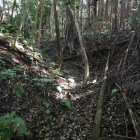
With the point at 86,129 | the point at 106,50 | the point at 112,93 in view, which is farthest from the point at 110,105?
the point at 106,50

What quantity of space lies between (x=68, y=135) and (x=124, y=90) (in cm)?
220

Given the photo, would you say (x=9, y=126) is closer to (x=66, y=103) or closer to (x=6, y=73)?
(x=6, y=73)

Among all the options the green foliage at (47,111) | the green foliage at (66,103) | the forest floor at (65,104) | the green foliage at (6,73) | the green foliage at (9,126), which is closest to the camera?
the green foliage at (9,126)

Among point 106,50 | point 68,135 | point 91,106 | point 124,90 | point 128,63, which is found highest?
point 106,50

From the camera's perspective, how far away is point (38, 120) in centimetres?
545

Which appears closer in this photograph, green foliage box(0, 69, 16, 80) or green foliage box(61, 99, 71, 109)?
green foliage box(0, 69, 16, 80)

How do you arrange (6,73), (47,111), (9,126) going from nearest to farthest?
1. (9,126)
2. (6,73)
3. (47,111)

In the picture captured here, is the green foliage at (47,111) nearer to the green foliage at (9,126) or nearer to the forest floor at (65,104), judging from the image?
the forest floor at (65,104)

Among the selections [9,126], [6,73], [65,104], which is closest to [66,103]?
[65,104]

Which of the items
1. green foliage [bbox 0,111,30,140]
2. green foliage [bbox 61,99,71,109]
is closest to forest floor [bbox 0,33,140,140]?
green foliage [bbox 61,99,71,109]

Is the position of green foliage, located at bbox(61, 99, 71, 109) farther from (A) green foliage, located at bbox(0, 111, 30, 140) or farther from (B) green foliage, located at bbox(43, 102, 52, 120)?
(A) green foliage, located at bbox(0, 111, 30, 140)

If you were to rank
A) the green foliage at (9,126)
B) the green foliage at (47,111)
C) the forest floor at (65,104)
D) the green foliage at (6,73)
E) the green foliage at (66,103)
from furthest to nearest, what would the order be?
1. the green foliage at (66,103)
2. the green foliage at (47,111)
3. the green foliage at (6,73)
4. the forest floor at (65,104)
5. the green foliage at (9,126)

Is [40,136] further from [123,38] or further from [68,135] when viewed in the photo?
[123,38]

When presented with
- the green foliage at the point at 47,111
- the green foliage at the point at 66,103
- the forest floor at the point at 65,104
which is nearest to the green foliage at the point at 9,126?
the forest floor at the point at 65,104
